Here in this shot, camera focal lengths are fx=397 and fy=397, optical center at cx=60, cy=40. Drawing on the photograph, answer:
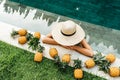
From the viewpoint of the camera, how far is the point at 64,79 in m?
7.09

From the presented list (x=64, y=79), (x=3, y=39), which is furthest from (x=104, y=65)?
(x=3, y=39)

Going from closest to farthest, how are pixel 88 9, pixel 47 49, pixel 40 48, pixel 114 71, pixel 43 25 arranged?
1. pixel 114 71
2. pixel 40 48
3. pixel 47 49
4. pixel 43 25
5. pixel 88 9

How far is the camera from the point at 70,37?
23.5 ft

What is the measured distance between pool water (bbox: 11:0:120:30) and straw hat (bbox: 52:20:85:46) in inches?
45.1

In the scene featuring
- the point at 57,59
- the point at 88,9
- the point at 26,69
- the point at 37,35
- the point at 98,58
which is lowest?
the point at 26,69

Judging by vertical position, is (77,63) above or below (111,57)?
below

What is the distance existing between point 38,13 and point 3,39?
0.98 m

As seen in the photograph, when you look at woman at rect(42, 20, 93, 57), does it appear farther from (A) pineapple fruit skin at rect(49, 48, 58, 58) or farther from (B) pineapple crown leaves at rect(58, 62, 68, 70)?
(B) pineapple crown leaves at rect(58, 62, 68, 70)

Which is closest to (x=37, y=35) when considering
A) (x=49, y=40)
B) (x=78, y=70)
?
(x=49, y=40)

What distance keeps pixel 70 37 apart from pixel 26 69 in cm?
100

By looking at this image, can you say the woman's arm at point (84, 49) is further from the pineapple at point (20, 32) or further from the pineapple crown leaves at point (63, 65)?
the pineapple at point (20, 32)

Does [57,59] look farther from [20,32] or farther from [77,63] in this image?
[20,32]

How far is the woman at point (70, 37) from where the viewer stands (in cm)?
707

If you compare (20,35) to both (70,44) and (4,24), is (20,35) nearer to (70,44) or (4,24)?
(4,24)
